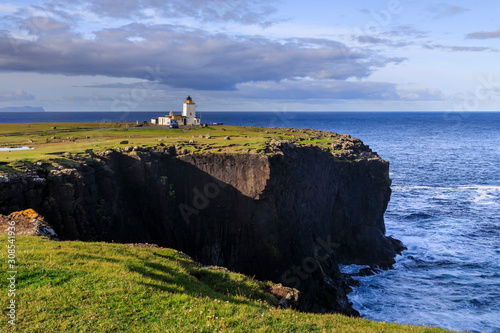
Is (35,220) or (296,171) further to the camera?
(296,171)

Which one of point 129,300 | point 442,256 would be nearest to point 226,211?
point 129,300

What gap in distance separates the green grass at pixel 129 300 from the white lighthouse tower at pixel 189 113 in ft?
255

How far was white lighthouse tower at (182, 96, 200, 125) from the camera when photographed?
92.8m

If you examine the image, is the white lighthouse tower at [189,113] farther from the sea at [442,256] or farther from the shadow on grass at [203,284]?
the shadow on grass at [203,284]

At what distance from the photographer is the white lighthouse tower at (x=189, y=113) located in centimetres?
9284

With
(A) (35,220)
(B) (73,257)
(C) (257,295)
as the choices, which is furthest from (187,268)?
(A) (35,220)

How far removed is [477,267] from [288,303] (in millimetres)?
40688

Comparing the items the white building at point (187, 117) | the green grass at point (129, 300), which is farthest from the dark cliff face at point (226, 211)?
the white building at point (187, 117)

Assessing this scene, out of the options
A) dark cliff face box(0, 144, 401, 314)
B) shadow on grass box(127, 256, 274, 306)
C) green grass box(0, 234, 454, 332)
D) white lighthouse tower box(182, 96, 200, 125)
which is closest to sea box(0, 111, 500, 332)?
dark cliff face box(0, 144, 401, 314)

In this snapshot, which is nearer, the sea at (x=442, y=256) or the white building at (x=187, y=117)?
the sea at (x=442, y=256)

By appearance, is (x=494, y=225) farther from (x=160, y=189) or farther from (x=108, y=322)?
(x=108, y=322)

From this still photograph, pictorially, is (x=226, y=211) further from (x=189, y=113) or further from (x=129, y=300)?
(x=189, y=113)

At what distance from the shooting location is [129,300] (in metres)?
12.2

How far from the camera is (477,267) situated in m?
46.1
